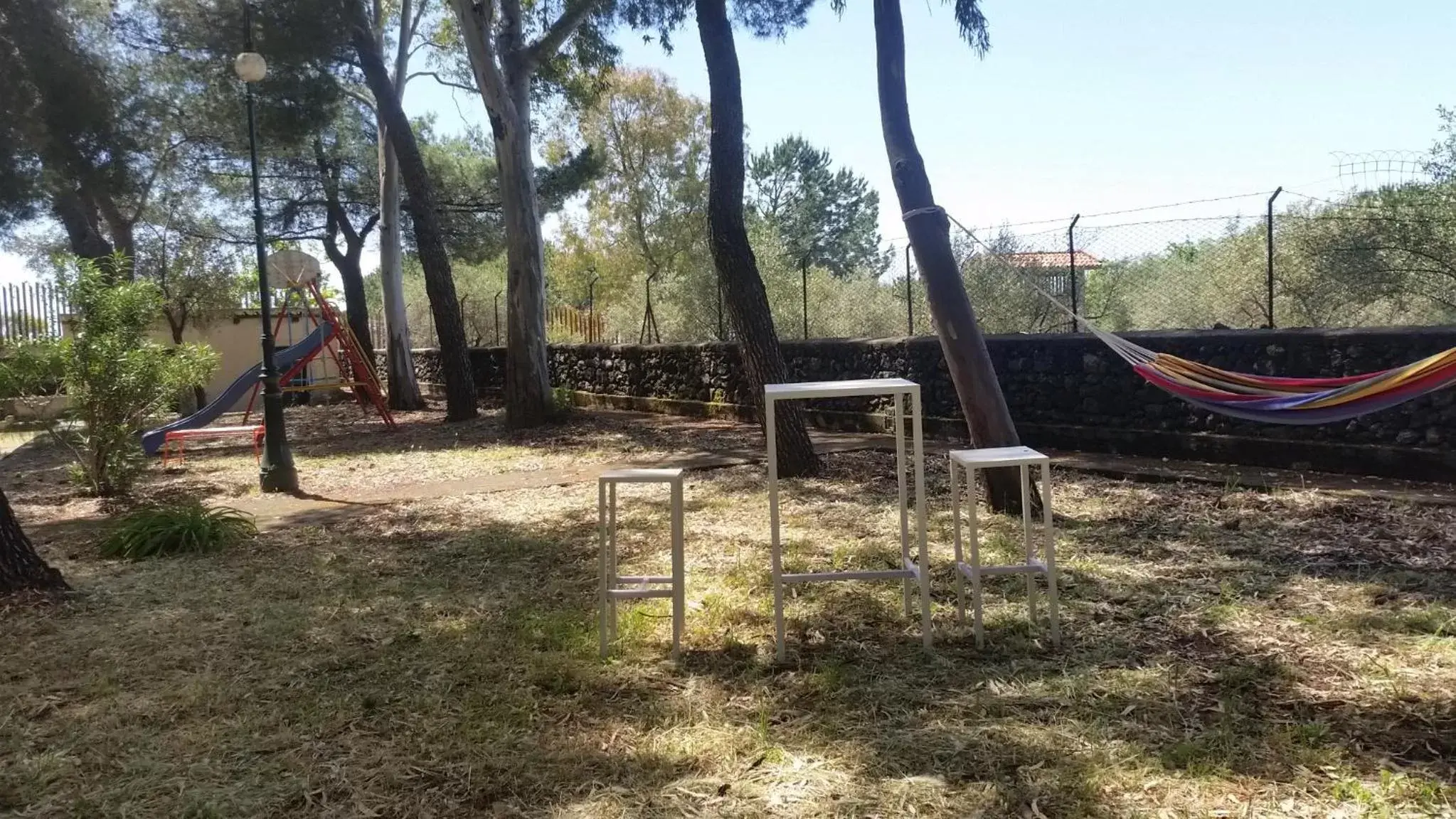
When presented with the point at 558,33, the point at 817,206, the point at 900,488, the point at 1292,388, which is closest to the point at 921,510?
the point at 900,488

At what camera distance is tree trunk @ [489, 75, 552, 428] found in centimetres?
1105

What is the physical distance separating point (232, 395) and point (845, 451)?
757 cm

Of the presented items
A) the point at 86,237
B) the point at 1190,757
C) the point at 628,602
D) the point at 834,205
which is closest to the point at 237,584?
the point at 628,602

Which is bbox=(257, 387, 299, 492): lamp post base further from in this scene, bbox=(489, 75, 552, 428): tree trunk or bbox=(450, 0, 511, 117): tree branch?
bbox=(450, 0, 511, 117): tree branch

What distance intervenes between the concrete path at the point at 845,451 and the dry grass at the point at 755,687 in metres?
0.84

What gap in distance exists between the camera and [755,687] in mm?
3162

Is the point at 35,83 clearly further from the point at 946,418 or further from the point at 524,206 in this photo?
the point at 946,418

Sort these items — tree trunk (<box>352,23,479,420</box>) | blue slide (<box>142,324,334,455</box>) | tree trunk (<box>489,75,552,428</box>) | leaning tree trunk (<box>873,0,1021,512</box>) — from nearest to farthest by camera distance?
1. leaning tree trunk (<box>873,0,1021,512</box>)
2. blue slide (<box>142,324,334,455</box>)
3. tree trunk (<box>489,75,552,428</box>)
4. tree trunk (<box>352,23,479,420</box>)

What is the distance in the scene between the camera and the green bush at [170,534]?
5.53 meters

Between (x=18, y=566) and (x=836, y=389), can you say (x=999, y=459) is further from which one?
(x=18, y=566)

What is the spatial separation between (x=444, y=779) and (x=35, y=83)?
13.2 meters

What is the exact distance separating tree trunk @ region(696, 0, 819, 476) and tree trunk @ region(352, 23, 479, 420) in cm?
683

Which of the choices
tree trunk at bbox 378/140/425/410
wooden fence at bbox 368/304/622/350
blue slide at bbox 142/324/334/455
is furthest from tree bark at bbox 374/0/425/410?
blue slide at bbox 142/324/334/455

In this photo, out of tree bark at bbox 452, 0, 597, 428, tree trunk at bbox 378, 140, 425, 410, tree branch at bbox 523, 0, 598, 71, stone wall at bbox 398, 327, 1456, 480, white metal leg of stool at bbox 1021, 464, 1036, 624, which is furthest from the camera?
tree trunk at bbox 378, 140, 425, 410
